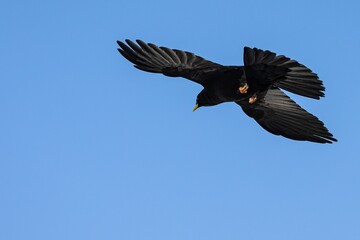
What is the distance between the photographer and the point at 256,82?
12.6 m

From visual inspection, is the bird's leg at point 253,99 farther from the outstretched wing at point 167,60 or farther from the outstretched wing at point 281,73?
the outstretched wing at point 167,60

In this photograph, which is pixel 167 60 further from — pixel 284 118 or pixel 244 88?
pixel 284 118

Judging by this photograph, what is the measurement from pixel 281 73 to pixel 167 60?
3163mm

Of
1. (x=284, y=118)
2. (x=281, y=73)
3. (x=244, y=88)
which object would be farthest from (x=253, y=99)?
(x=281, y=73)

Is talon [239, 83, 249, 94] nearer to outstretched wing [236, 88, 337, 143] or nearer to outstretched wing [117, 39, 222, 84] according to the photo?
outstretched wing [117, 39, 222, 84]

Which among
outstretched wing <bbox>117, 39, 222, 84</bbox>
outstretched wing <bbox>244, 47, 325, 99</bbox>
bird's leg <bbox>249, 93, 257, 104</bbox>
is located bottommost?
outstretched wing <bbox>244, 47, 325, 99</bbox>

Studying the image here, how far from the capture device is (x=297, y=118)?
1461cm

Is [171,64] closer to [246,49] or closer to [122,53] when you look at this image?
[122,53]

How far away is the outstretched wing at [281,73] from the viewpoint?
11.5m

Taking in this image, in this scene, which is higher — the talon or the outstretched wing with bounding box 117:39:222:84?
the outstretched wing with bounding box 117:39:222:84

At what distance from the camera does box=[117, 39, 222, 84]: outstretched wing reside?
14000mm

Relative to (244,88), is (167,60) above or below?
above

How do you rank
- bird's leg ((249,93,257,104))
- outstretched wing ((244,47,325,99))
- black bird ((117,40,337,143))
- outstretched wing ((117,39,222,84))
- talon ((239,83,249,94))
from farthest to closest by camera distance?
outstretched wing ((117,39,222,84)) < bird's leg ((249,93,257,104)) < talon ((239,83,249,94)) < black bird ((117,40,337,143)) < outstretched wing ((244,47,325,99))

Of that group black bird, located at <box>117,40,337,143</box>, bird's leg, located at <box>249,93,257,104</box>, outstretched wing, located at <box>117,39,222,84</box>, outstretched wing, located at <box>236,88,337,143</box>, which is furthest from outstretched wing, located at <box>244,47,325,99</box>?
outstretched wing, located at <box>117,39,222,84</box>
